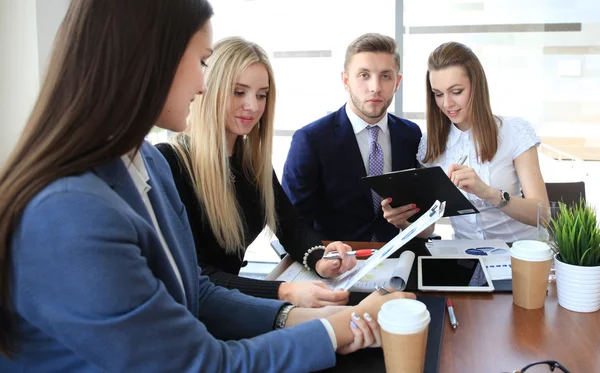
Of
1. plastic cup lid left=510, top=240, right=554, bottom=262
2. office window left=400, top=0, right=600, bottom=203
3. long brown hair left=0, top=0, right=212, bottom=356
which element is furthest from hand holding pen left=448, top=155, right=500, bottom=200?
office window left=400, top=0, right=600, bottom=203

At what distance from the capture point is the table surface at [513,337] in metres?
1.03

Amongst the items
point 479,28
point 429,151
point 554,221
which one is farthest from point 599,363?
point 479,28

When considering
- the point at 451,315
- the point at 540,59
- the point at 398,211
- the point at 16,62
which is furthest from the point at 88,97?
the point at 540,59

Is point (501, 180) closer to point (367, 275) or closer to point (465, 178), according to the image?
point (465, 178)

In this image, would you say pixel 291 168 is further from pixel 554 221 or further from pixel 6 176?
pixel 6 176

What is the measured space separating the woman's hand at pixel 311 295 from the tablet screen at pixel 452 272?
27 centimetres

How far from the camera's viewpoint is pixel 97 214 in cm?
75

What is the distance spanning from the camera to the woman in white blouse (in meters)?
2.30

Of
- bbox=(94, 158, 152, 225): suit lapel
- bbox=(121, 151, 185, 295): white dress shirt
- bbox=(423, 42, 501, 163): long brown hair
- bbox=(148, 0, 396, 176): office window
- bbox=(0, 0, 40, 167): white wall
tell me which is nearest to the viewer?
bbox=(94, 158, 152, 225): suit lapel

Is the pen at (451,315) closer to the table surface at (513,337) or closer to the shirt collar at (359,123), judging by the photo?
the table surface at (513,337)

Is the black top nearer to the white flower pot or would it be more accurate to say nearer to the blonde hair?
the blonde hair

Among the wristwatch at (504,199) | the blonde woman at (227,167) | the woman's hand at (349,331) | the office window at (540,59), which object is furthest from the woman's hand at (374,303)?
the office window at (540,59)

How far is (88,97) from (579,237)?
1098mm

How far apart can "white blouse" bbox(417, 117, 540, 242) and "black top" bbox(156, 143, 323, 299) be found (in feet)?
2.77
